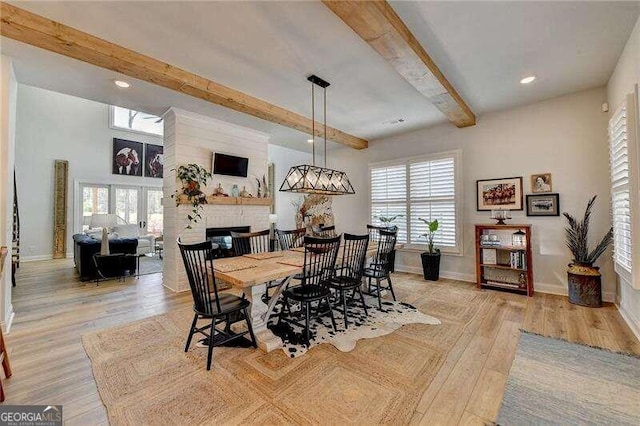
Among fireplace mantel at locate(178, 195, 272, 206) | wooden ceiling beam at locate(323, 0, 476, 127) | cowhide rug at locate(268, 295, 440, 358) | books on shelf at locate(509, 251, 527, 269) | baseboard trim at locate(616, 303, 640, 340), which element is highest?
wooden ceiling beam at locate(323, 0, 476, 127)

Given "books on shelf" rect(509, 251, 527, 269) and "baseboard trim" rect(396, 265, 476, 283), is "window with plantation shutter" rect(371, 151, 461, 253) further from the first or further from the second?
"books on shelf" rect(509, 251, 527, 269)

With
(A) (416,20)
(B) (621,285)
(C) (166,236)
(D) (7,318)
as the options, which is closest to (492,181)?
(B) (621,285)

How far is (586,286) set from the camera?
3.55 meters

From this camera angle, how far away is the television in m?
4.85

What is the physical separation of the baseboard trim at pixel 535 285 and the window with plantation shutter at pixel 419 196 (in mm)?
448

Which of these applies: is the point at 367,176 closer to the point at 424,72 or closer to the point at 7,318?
the point at 424,72

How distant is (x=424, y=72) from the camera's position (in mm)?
2959

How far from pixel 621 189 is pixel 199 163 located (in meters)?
5.65

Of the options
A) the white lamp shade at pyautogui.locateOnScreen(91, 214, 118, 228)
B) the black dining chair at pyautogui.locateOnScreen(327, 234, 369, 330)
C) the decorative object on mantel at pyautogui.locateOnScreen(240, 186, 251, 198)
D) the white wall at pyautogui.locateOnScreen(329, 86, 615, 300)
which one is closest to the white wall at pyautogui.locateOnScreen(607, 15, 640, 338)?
the white wall at pyautogui.locateOnScreen(329, 86, 615, 300)

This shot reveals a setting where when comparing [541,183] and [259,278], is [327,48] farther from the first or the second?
[541,183]

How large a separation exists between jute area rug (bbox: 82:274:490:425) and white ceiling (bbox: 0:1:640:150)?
2933 mm

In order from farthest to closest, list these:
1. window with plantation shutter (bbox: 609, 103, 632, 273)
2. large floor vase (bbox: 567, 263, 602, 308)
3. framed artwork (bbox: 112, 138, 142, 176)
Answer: framed artwork (bbox: 112, 138, 142, 176) → large floor vase (bbox: 567, 263, 602, 308) → window with plantation shutter (bbox: 609, 103, 632, 273)

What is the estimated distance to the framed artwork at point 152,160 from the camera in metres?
8.70

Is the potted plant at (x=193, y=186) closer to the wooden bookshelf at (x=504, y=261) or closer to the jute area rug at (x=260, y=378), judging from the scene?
the jute area rug at (x=260, y=378)
